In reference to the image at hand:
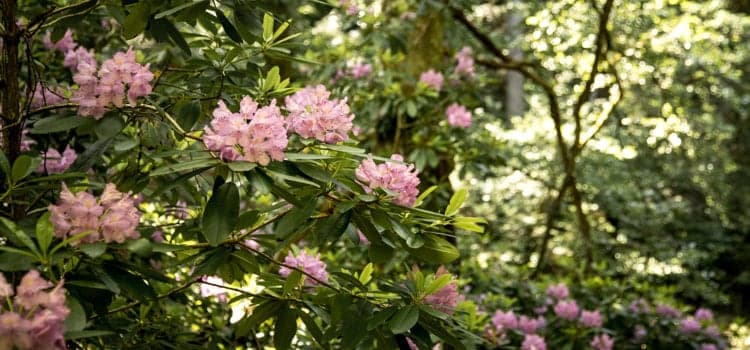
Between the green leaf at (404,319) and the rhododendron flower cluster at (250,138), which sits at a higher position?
the rhododendron flower cluster at (250,138)

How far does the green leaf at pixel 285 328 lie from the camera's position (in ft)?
4.89

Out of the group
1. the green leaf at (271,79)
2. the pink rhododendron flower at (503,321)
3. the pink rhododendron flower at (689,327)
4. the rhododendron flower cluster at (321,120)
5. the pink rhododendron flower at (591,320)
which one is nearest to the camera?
the rhododendron flower cluster at (321,120)

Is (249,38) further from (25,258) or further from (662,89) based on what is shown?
(662,89)

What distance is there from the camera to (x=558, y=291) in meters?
3.86

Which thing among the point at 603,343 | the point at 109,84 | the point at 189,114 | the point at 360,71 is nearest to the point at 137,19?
the point at 109,84

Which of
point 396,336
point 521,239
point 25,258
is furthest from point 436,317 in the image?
point 521,239

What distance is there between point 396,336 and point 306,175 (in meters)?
0.41

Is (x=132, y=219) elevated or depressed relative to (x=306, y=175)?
depressed

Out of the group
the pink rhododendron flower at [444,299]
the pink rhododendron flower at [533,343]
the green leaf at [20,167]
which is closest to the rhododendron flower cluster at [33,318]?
the green leaf at [20,167]

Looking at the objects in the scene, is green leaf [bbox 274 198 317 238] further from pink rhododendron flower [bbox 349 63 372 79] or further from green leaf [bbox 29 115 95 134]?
pink rhododendron flower [bbox 349 63 372 79]

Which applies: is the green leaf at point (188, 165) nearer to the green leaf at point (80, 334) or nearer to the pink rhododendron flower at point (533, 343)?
the green leaf at point (80, 334)

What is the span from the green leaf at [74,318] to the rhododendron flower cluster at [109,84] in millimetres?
349

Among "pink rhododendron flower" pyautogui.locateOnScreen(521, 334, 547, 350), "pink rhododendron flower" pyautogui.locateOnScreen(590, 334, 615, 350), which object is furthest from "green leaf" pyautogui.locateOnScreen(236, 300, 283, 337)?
"pink rhododendron flower" pyautogui.locateOnScreen(590, 334, 615, 350)

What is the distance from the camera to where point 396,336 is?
143 centimetres
